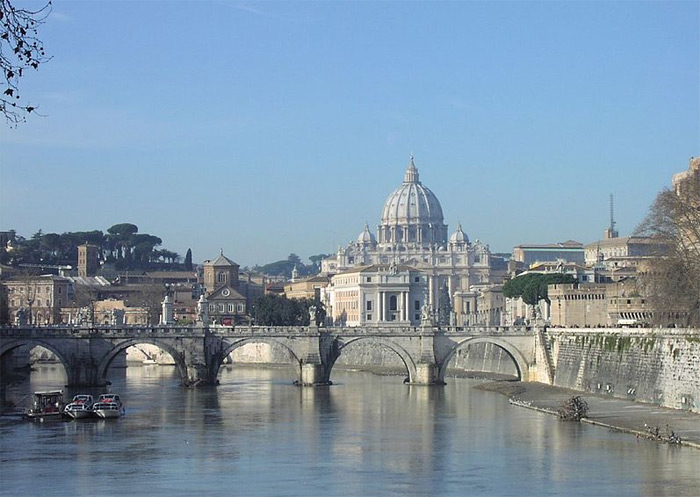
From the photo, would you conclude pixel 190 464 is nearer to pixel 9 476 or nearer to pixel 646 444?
pixel 9 476

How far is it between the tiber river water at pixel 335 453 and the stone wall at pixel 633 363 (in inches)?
147

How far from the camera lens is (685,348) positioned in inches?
2152

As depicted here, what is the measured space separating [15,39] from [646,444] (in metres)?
31.6

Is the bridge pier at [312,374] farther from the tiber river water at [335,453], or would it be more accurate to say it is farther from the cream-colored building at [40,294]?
the cream-colored building at [40,294]

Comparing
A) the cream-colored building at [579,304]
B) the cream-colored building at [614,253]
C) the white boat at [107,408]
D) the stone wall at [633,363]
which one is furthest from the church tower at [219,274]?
the white boat at [107,408]

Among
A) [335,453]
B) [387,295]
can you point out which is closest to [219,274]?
[387,295]

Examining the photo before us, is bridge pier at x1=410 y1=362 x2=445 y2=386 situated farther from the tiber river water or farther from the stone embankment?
the tiber river water

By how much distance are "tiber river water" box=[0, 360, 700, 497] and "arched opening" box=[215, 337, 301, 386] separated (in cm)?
2266

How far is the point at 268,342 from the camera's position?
3187 inches

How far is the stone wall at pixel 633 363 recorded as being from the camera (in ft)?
177

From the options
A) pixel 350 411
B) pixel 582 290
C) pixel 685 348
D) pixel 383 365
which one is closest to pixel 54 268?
pixel 383 365

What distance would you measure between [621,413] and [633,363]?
237 inches

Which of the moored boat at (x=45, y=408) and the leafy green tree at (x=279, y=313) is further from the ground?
the leafy green tree at (x=279, y=313)

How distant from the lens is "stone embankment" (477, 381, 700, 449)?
48250 mm
